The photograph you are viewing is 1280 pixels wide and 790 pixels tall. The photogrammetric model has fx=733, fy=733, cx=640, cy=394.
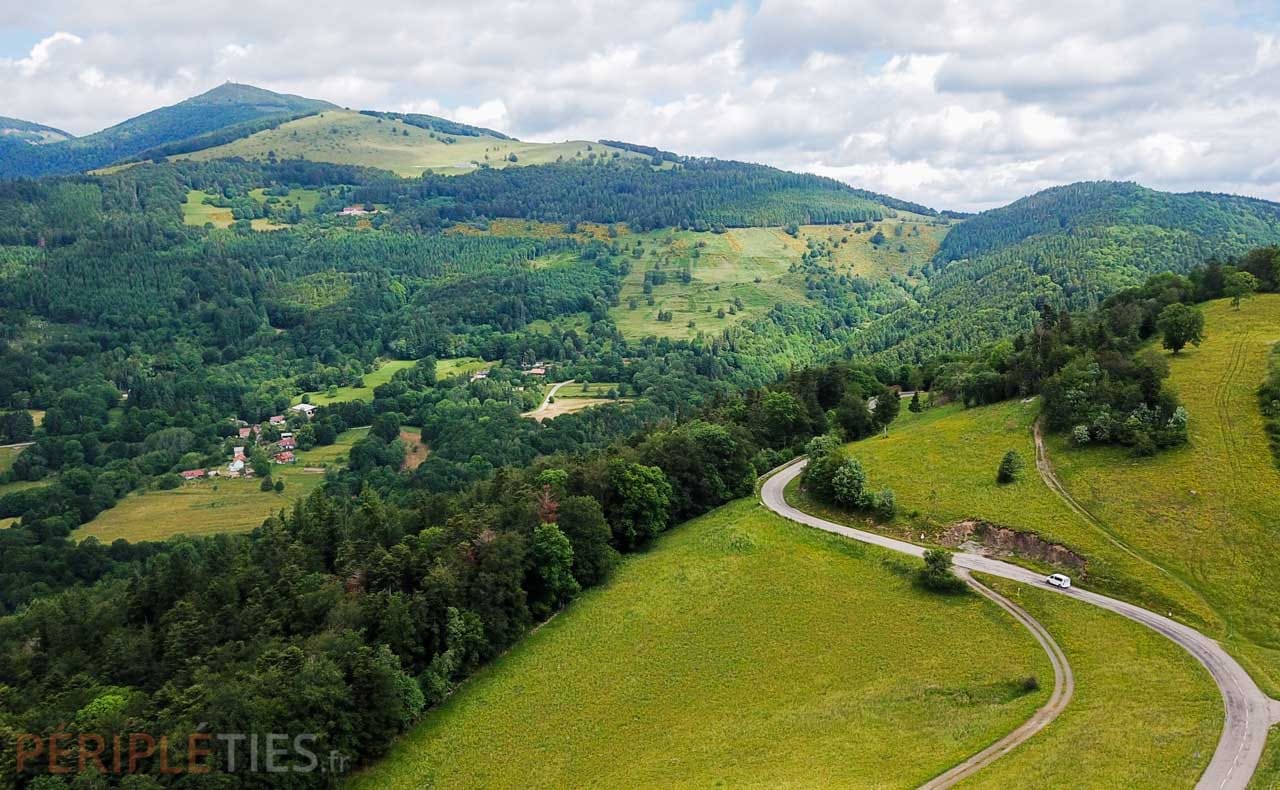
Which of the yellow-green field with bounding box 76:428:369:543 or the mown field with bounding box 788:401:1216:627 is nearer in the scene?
the mown field with bounding box 788:401:1216:627

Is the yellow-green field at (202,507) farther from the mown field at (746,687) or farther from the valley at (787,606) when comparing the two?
the mown field at (746,687)

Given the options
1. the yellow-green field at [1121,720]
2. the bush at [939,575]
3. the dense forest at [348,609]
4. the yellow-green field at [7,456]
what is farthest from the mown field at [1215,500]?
the yellow-green field at [7,456]

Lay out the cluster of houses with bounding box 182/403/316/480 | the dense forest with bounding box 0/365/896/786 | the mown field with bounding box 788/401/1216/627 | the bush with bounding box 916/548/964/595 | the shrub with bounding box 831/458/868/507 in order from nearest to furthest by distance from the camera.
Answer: the dense forest with bounding box 0/365/896/786
the mown field with bounding box 788/401/1216/627
the bush with bounding box 916/548/964/595
the shrub with bounding box 831/458/868/507
the cluster of houses with bounding box 182/403/316/480

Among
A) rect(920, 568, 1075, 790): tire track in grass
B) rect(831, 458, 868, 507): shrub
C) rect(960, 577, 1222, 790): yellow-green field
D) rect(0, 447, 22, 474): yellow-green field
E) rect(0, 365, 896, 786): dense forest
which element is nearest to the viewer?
rect(960, 577, 1222, 790): yellow-green field

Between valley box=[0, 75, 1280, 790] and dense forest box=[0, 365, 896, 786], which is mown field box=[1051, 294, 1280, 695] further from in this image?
dense forest box=[0, 365, 896, 786]

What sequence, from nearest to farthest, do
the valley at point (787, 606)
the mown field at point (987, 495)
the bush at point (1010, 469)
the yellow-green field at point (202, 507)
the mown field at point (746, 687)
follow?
1. the mown field at point (746, 687)
2. the valley at point (787, 606)
3. the mown field at point (987, 495)
4. the bush at point (1010, 469)
5. the yellow-green field at point (202, 507)

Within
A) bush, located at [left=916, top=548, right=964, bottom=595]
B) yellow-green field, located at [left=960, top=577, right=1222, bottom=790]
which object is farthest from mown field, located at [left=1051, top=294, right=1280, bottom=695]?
bush, located at [left=916, top=548, right=964, bottom=595]

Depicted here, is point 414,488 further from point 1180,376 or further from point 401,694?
point 1180,376
